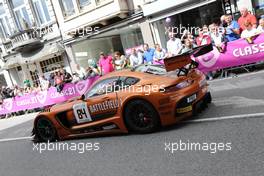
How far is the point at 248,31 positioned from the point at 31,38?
50.9ft

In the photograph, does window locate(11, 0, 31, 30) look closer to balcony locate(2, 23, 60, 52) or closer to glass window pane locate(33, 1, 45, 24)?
balcony locate(2, 23, 60, 52)

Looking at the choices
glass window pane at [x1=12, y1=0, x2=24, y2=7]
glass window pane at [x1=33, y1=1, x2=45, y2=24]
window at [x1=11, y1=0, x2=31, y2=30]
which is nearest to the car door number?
glass window pane at [x1=33, y1=1, x2=45, y2=24]

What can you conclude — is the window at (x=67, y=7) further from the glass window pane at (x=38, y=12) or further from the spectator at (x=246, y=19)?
the spectator at (x=246, y=19)

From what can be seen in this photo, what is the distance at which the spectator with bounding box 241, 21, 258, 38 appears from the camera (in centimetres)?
1136

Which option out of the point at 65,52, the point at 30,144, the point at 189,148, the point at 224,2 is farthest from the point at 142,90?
the point at 65,52

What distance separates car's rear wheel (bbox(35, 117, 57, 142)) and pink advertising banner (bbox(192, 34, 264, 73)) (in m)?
5.75

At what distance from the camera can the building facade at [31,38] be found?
73.7 ft

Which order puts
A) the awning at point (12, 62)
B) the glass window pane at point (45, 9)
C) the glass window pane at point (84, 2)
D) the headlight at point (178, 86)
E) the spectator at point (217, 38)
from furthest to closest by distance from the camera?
the awning at point (12, 62)
the glass window pane at point (45, 9)
the glass window pane at point (84, 2)
the spectator at point (217, 38)
the headlight at point (178, 86)

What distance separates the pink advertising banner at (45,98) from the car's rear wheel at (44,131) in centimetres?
575

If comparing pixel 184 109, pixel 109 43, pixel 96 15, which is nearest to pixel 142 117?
pixel 184 109

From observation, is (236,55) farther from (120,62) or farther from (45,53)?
(45,53)

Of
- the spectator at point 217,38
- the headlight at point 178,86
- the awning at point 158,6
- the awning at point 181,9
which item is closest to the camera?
the headlight at point 178,86

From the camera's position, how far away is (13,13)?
81.1 ft

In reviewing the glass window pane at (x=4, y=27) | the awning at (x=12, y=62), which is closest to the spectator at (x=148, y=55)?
the awning at (x=12, y=62)
